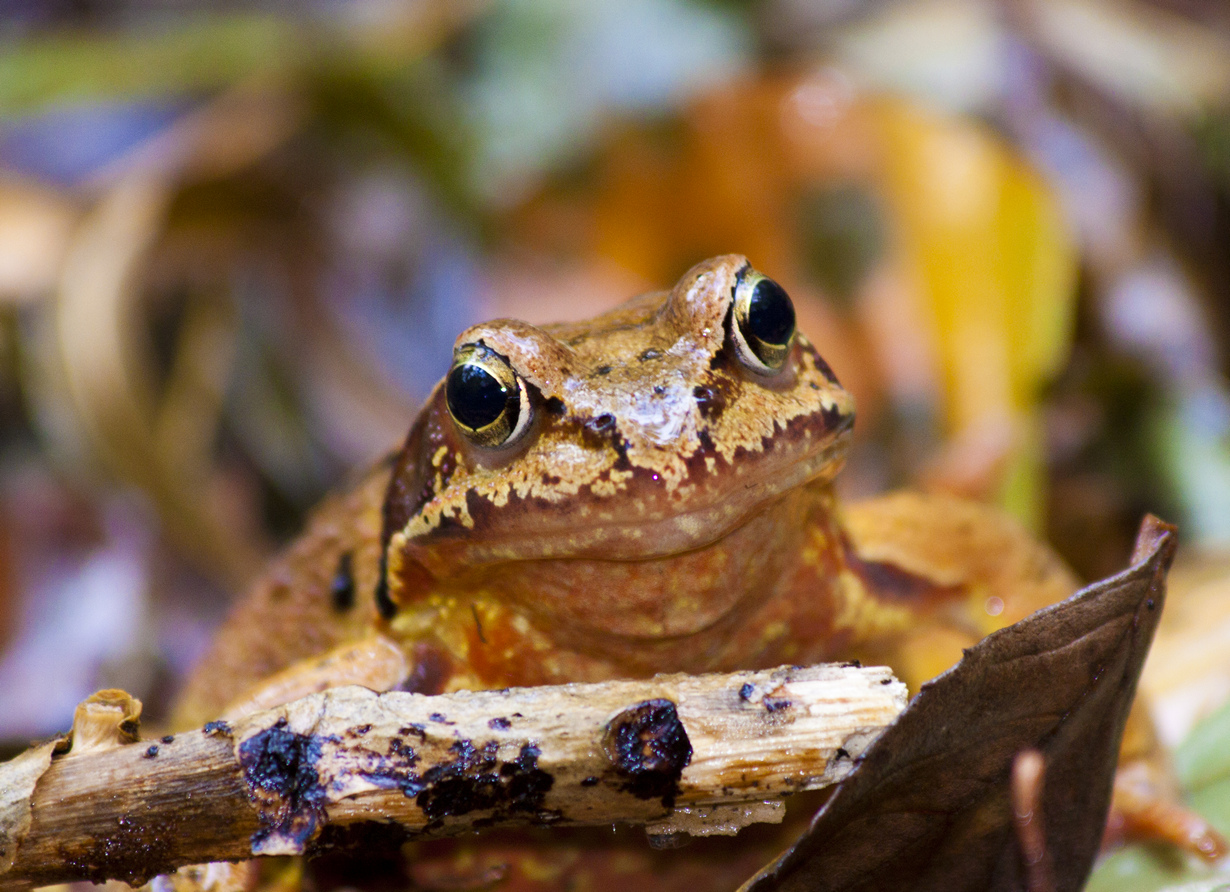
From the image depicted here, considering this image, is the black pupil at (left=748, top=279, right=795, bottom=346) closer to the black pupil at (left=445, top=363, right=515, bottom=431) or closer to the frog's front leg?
the black pupil at (left=445, top=363, right=515, bottom=431)

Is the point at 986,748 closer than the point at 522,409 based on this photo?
Yes

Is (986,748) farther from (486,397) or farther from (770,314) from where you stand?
(486,397)

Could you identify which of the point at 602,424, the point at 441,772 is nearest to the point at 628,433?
the point at 602,424

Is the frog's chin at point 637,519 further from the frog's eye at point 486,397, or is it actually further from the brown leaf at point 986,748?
the brown leaf at point 986,748

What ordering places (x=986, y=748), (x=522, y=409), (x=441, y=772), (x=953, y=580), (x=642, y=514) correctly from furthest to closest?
(x=953, y=580) < (x=522, y=409) < (x=642, y=514) < (x=986, y=748) < (x=441, y=772)

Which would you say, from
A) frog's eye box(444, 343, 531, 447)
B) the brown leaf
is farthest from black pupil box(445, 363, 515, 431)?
the brown leaf

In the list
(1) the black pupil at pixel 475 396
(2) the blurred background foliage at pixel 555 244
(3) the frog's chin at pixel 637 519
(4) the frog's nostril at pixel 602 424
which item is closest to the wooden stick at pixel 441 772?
(3) the frog's chin at pixel 637 519

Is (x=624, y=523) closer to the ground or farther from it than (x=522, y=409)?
closer to the ground

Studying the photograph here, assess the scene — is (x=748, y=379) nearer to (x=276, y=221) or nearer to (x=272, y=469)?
(x=272, y=469)
